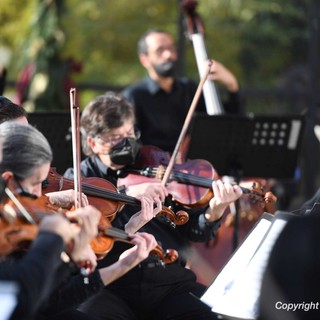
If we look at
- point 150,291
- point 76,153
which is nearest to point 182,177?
point 150,291

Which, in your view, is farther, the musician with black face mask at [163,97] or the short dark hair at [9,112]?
the musician with black face mask at [163,97]

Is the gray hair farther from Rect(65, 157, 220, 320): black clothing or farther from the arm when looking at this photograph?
Rect(65, 157, 220, 320): black clothing

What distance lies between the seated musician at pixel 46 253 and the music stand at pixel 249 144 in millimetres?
1742

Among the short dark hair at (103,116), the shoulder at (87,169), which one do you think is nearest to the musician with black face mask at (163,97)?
the short dark hair at (103,116)

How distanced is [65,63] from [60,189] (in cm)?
381

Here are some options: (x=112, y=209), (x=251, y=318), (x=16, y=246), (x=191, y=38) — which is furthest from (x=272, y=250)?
(x=191, y=38)

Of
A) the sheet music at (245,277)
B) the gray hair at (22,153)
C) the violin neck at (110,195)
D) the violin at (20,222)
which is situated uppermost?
the gray hair at (22,153)

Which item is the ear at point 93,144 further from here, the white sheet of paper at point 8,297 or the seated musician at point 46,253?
the white sheet of paper at point 8,297

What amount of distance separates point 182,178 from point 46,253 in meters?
1.64

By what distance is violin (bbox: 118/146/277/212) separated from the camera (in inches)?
155

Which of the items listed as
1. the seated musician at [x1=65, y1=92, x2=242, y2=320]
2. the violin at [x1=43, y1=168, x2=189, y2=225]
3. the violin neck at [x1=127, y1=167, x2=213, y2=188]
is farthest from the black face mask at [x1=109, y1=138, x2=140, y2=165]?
the violin at [x1=43, y1=168, x2=189, y2=225]

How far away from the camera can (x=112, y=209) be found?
134 inches

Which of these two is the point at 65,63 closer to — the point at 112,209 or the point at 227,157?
the point at 227,157

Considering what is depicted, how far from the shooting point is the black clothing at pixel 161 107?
17.7 feet
